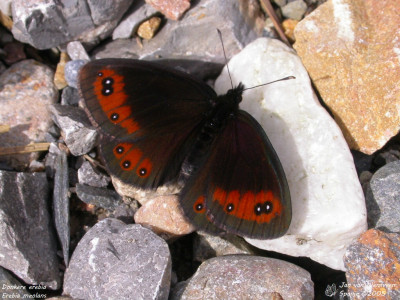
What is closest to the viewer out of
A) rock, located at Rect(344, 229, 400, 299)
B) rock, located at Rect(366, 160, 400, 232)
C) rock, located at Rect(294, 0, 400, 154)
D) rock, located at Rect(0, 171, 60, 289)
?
rock, located at Rect(344, 229, 400, 299)

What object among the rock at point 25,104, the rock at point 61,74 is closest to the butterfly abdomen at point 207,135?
the rock at point 25,104

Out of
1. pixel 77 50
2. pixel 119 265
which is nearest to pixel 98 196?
pixel 119 265

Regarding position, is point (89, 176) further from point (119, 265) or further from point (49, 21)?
point (49, 21)

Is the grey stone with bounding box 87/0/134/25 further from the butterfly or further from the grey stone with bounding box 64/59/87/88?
the butterfly

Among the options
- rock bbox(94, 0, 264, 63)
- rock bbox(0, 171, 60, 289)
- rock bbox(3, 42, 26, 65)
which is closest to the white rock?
rock bbox(94, 0, 264, 63)

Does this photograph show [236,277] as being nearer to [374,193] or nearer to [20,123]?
[374,193]

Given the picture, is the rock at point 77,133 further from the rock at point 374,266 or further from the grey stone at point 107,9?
the rock at point 374,266
